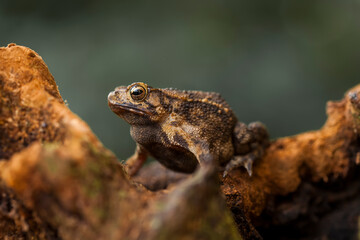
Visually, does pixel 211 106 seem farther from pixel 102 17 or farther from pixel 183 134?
pixel 102 17

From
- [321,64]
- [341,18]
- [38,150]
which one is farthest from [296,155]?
[341,18]

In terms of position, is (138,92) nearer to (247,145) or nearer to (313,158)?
(247,145)

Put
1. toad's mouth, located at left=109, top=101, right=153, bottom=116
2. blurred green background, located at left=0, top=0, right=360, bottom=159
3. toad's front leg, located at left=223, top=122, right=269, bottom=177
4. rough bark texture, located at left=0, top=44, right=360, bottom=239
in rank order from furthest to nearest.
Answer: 1. blurred green background, located at left=0, top=0, right=360, bottom=159
2. toad's front leg, located at left=223, top=122, right=269, bottom=177
3. toad's mouth, located at left=109, top=101, right=153, bottom=116
4. rough bark texture, located at left=0, top=44, right=360, bottom=239

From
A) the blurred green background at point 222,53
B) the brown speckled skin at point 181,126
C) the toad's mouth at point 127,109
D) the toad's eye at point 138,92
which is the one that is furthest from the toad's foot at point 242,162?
the blurred green background at point 222,53

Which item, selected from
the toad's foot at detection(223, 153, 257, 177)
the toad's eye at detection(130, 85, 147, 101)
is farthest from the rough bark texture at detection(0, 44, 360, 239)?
the toad's eye at detection(130, 85, 147, 101)

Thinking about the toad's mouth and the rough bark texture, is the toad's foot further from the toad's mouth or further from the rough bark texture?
the toad's mouth

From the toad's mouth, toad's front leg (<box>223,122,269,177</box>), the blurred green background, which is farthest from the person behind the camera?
the blurred green background
